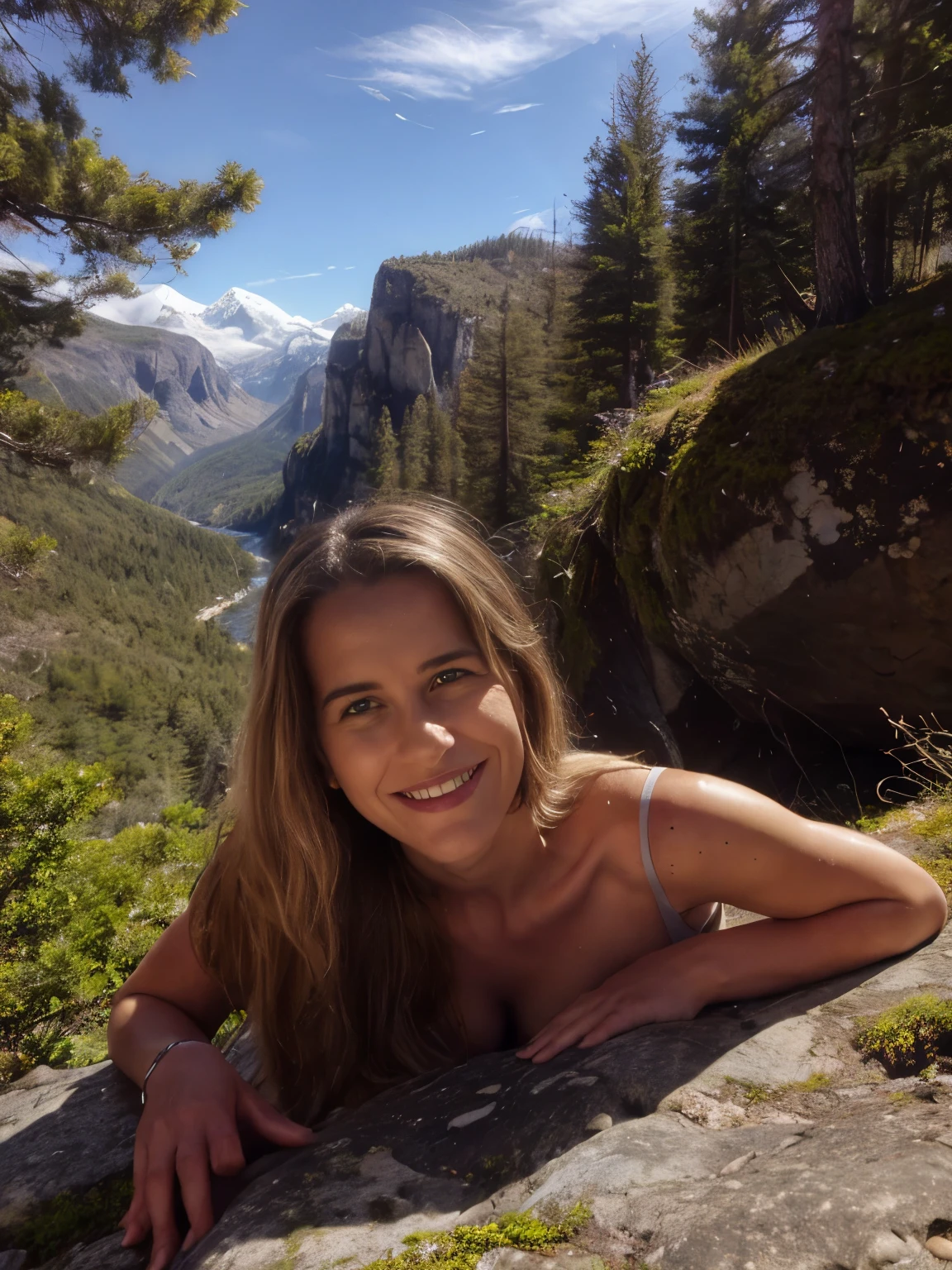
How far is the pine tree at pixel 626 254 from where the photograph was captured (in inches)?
694

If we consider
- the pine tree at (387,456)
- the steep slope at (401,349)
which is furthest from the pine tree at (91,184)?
the steep slope at (401,349)

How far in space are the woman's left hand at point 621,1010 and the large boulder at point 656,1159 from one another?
0.16ft

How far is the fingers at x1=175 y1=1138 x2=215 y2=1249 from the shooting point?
1.38m

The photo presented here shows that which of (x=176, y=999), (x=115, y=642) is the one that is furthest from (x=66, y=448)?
(x=115, y=642)

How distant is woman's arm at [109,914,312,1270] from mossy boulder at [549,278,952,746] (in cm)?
476

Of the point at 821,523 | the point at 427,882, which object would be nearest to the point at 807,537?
the point at 821,523

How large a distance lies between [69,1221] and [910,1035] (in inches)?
75.7

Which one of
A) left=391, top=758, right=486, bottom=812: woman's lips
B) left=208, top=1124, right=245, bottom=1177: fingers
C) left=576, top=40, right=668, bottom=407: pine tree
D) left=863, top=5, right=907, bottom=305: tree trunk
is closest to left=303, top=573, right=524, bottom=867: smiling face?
left=391, top=758, right=486, bottom=812: woman's lips

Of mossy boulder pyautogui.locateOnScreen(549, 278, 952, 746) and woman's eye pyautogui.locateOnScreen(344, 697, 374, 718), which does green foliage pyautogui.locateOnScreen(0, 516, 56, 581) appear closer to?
mossy boulder pyautogui.locateOnScreen(549, 278, 952, 746)

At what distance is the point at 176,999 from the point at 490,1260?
1436 mm

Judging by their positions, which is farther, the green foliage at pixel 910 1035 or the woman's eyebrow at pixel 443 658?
the woman's eyebrow at pixel 443 658

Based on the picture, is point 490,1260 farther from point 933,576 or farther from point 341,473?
point 341,473

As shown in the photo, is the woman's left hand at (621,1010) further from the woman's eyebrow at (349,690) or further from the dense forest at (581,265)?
the dense forest at (581,265)

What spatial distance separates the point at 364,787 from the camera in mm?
1818
